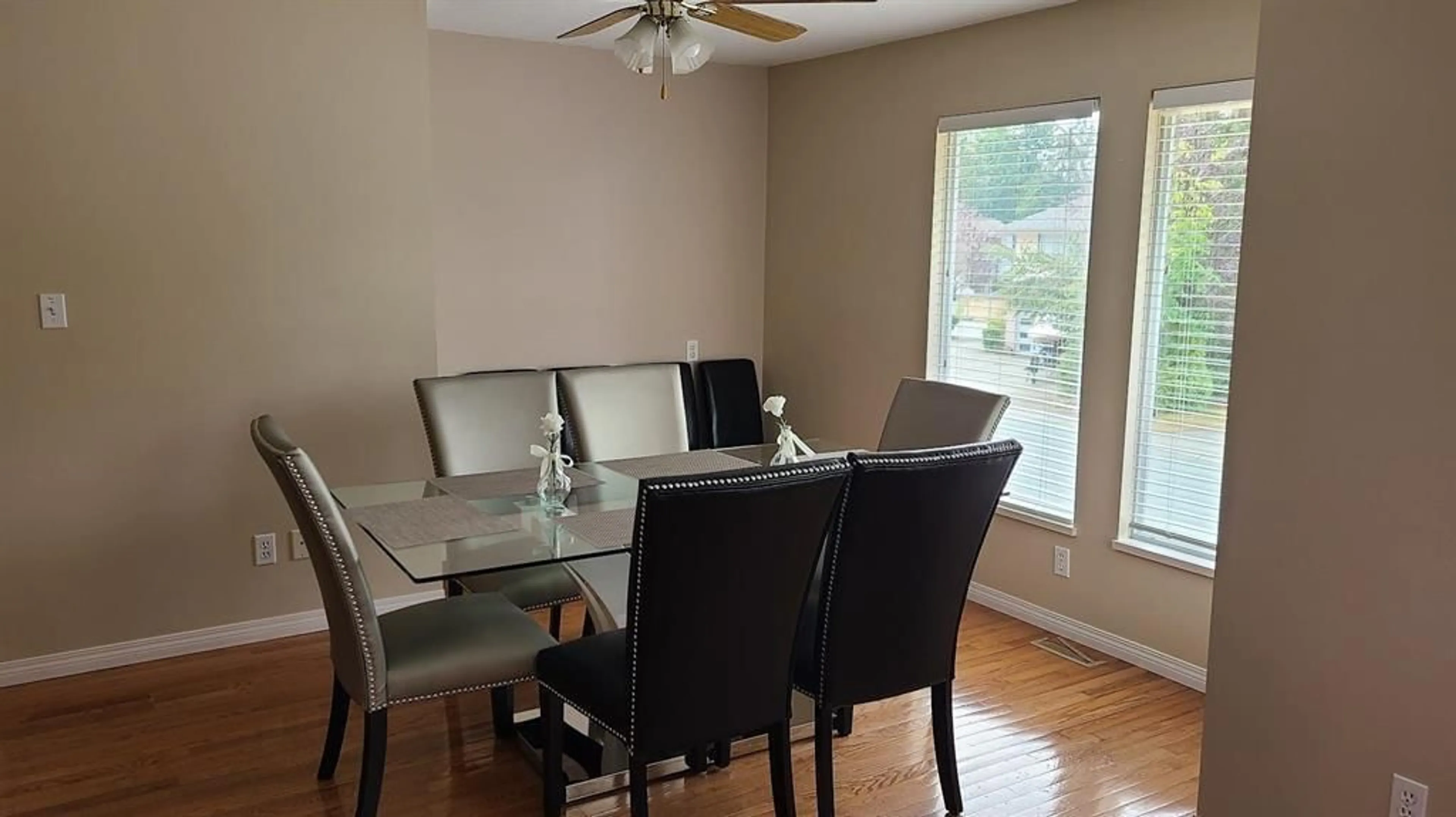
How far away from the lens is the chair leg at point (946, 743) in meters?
2.78

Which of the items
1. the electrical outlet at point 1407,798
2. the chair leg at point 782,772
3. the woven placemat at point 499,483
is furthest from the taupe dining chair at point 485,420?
the electrical outlet at point 1407,798

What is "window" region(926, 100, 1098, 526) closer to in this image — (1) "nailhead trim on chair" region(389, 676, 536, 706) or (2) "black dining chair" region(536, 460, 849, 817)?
(2) "black dining chair" region(536, 460, 849, 817)

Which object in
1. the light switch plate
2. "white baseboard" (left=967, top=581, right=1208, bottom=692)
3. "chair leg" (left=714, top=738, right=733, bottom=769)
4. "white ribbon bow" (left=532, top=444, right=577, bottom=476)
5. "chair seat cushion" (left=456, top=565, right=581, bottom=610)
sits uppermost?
the light switch plate

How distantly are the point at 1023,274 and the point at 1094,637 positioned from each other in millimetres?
1430

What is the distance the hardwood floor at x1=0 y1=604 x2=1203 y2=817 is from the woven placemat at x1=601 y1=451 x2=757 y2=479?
0.82 meters

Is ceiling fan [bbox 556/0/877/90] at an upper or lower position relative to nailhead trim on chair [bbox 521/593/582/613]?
upper

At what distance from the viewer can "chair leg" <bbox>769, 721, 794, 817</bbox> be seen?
253cm

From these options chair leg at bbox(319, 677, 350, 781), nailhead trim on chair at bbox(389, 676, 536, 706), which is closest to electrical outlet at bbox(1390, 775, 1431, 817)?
nailhead trim on chair at bbox(389, 676, 536, 706)

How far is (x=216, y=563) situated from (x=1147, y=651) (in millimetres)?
3367

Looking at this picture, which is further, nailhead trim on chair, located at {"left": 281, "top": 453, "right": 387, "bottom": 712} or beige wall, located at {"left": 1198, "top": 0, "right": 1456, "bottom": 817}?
nailhead trim on chair, located at {"left": 281, "top": 453, "right": 387, "bottom": 712}

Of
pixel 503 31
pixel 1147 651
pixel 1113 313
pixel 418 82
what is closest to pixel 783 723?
pixel 1147 651

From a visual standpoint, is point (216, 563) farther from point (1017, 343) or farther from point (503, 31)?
point (1017, 343)

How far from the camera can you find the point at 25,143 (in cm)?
338

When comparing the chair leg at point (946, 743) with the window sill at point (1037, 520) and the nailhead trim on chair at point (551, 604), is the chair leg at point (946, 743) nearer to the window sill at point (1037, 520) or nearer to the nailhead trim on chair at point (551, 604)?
the nailhead trim on chair at point (551, 604)
